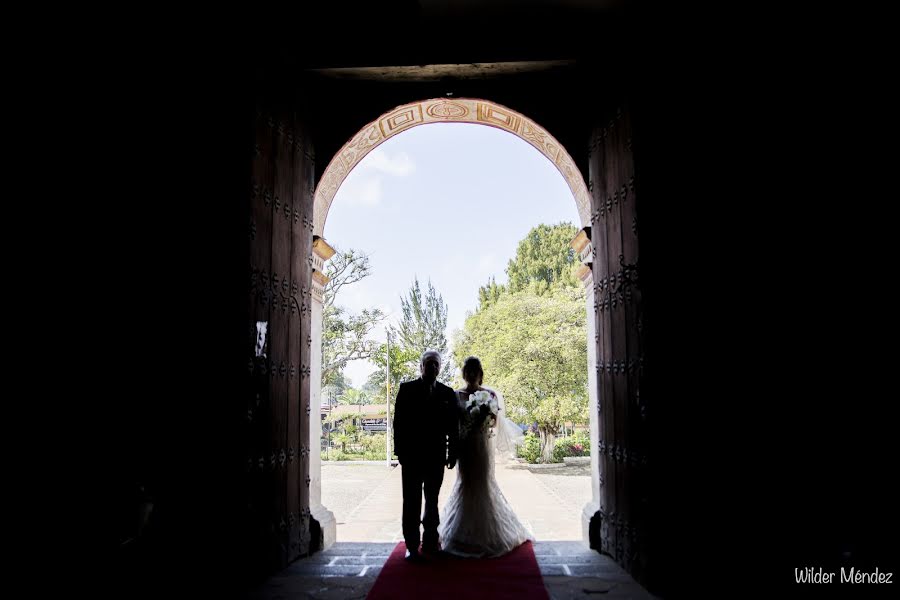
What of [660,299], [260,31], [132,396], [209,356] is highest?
[260,31]

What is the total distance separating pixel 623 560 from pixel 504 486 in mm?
10824

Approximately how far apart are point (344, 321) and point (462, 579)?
23854 millimetres

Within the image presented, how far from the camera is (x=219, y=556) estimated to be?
362 cm

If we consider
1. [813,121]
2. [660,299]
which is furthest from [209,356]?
[813,121]

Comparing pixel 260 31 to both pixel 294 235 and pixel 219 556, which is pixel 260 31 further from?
pixel 219 556

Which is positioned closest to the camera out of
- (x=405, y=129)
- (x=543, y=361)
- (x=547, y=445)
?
(x=405, y=129)

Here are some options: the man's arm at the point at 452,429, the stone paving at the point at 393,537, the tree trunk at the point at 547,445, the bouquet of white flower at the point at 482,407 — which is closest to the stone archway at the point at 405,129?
the stone paving at the point at 393,537

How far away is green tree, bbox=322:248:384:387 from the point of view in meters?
26.6

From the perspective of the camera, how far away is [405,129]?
21.3ft

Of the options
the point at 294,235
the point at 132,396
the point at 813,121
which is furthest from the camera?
the point at 294,235

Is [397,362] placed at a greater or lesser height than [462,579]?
greater

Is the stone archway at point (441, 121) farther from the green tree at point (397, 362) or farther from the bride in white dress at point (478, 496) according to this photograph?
the green tree at point (397, 362)

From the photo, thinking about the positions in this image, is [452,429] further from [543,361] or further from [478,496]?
[543,361]

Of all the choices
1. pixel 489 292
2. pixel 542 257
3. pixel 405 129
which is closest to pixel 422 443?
pixel 405 129
